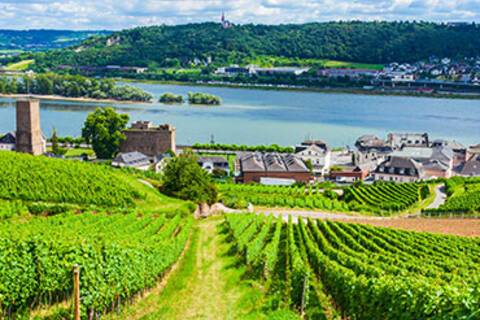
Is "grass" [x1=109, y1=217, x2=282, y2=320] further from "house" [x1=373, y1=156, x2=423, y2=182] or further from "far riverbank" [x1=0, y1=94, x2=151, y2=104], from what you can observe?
"far riverbank" [x1=0, y1=94, x2=151, y2=104]

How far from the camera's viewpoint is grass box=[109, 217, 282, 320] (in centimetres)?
1516

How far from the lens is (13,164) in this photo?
28953 millimetres

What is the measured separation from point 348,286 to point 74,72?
16030 centimetres

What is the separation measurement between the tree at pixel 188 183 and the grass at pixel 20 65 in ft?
505

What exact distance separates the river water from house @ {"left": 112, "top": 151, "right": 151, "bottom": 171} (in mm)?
20436

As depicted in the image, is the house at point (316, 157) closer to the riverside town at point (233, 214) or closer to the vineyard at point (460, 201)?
the riverside town at point (233, 214)

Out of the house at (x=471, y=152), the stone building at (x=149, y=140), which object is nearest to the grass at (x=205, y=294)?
the stone building at (x=149, y=140)

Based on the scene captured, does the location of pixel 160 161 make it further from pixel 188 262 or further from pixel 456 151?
pixel 188 262

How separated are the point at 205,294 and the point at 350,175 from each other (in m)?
39.6

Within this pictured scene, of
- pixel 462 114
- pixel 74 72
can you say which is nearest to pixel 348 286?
pixel 462 114

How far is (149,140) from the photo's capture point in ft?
196

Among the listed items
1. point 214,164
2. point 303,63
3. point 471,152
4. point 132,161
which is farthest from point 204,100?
point 303,63

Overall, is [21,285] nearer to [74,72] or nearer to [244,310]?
[244,310]

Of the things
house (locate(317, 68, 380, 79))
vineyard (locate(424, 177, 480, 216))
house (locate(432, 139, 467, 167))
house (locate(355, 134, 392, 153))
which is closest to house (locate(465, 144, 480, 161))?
house (locate(432, 139, 467, 167))
